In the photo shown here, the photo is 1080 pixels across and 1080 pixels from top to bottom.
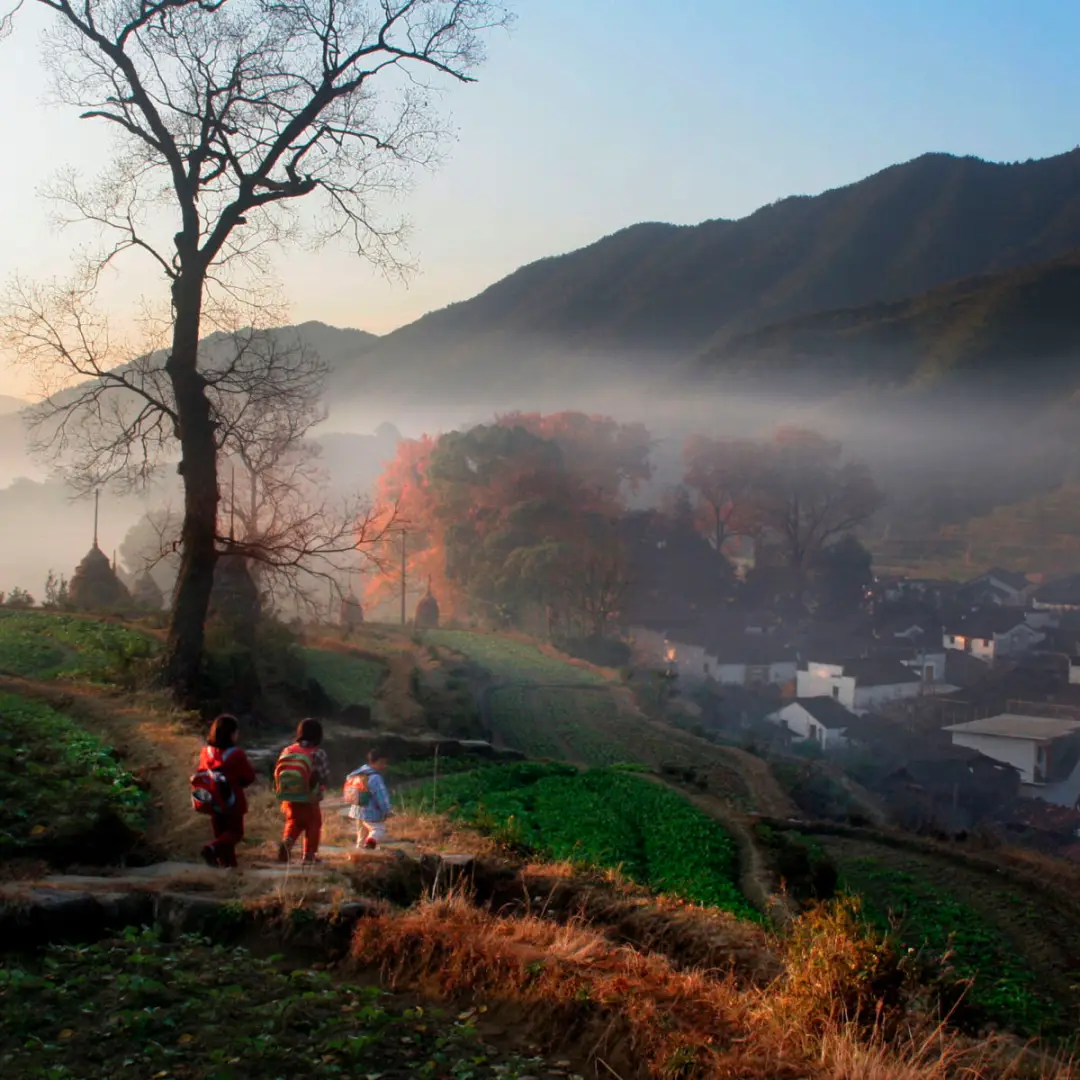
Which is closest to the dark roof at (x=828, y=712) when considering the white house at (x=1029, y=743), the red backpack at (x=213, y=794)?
the white house at (x=1029, y=743)

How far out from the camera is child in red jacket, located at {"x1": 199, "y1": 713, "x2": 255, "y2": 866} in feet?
24.2

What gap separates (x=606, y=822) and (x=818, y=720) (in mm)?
23201

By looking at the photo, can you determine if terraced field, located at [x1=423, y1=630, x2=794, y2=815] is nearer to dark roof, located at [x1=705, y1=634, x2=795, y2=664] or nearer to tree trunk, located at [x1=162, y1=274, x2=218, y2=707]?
tree trunk, located at [x1=162, y1=274, x2=218, y2=707]

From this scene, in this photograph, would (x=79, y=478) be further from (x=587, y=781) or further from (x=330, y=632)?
(x=330, y=632)

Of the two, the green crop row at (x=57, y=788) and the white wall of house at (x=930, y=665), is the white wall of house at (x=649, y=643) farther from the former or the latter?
the green crop row at (x=57, y=788)

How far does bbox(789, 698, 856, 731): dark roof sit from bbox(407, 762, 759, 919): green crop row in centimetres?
1992

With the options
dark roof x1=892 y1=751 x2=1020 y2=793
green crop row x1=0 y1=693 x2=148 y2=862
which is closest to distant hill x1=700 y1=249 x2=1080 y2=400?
dark roof x1=892 y1=751 x2=1020 y2=793

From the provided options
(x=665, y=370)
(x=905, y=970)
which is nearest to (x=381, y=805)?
(x=905, y=970)

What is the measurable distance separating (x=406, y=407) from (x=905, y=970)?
102 metres

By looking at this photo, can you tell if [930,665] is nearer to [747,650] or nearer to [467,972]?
[747,650]

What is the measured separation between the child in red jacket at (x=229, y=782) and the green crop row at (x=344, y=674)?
1174 centimetres

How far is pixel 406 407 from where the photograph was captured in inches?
4122

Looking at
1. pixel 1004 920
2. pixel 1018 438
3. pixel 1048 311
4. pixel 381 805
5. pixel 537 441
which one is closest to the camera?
pixel 381 805

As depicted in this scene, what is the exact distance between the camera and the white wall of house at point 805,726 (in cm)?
3250
